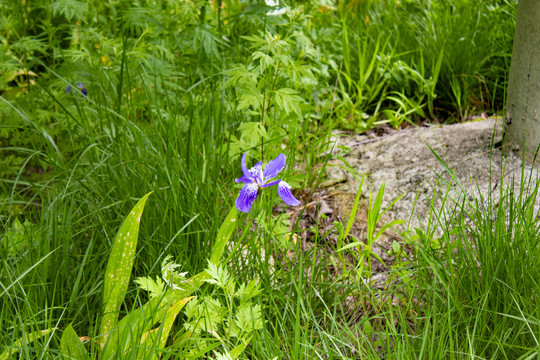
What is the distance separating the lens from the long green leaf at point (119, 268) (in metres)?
1.55

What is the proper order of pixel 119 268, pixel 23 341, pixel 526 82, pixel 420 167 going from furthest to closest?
pixel 420 167
pixel 526 82
pixel 119 268
pixel 23 341

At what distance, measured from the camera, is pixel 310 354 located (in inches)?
60.0

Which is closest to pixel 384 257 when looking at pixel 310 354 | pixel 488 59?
pixel 310 354

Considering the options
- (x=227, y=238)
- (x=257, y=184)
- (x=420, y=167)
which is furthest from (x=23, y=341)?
(x=420, y=167)

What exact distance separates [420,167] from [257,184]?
4.04 ft

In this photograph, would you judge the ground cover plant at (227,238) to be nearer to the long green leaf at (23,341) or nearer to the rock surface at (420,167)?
the long green leaf at (23,341)

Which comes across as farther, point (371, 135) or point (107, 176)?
point (371, 135)

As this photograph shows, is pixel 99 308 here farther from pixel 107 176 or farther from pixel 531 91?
pixel 531 91

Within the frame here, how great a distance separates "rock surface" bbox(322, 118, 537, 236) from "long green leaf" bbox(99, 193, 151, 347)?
97 centimetres

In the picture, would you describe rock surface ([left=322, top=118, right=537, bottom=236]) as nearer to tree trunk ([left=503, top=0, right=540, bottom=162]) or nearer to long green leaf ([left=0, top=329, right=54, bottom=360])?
tree trunk ([left=503, top=0, right=540, bottom=162])

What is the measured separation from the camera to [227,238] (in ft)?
5.25

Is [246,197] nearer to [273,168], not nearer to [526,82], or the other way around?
[273,168]

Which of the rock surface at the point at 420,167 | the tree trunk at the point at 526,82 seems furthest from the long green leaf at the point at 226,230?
the tree trunk at the point at 526,82

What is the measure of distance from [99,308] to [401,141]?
6.30 ft
